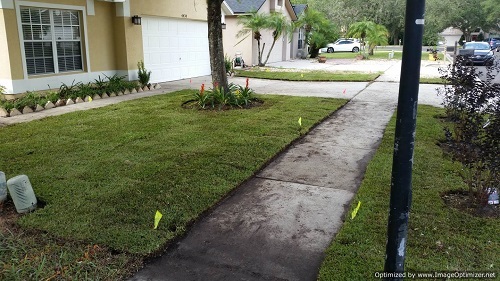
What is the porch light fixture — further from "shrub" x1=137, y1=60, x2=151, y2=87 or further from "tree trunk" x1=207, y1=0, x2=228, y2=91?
"tree trunk" x1=207, y1=0, x2=228, y2=91

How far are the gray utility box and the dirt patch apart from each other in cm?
438

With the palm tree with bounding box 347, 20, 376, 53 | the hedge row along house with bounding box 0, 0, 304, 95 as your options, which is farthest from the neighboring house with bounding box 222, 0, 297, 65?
the palm tree with bounding box 347, 20, 376, 53

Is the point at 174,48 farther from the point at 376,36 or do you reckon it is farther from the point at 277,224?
the point at 376,36

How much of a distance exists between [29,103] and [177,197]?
6759 millimetres

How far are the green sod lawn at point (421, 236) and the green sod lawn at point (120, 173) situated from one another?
1.49m

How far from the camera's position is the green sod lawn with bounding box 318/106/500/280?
3.13m

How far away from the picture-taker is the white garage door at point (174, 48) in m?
14.6

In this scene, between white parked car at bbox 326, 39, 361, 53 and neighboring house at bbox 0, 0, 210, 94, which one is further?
white parked car at bbox 326, 39, 361, 53

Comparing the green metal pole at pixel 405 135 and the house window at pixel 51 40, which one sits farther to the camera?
the house window at pixel 51 40

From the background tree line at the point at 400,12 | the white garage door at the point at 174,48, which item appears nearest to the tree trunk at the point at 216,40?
the white garage door at the point at 174,48

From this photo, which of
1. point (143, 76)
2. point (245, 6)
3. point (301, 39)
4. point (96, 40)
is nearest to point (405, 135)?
point (96, 40)

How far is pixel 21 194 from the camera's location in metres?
4.12

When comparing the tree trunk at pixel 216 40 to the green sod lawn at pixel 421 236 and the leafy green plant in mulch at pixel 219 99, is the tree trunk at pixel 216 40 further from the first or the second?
the green sod lawn at pixel 421 236

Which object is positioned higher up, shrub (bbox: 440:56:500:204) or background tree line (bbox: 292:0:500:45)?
background tree line (bbox: 292:0:500:45)
